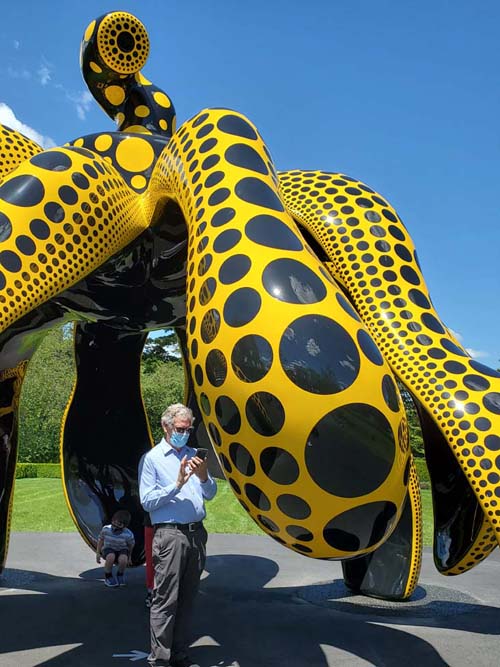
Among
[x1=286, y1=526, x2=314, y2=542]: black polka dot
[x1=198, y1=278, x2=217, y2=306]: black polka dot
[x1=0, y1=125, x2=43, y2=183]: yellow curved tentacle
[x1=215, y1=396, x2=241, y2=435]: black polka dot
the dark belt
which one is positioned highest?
[x1=0, y1=125, x2=43, y2=183]: yellow curved tentacle

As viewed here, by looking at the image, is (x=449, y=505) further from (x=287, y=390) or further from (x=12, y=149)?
(x=12, y=149)

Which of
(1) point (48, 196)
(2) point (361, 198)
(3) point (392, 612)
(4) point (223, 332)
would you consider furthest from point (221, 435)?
(3) point (392, 612)

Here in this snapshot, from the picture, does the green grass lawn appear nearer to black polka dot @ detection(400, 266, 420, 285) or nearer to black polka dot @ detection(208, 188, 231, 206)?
black polka dot @ detection(400, 266, 420, 285)

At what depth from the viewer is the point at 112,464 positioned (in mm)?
7980

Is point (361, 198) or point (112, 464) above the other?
point (361, 198)

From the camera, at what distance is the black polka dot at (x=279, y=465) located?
10.1 feet

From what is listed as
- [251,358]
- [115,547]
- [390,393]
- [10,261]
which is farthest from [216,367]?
[115,547]

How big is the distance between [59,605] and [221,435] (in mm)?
4156

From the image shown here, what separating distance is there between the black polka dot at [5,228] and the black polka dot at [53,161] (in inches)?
21.8

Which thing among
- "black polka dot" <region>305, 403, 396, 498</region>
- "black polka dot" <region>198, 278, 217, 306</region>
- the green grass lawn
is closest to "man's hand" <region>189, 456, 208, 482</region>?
"black polka dot" <region>198, 278, 217, 306</region>

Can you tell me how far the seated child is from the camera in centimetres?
732

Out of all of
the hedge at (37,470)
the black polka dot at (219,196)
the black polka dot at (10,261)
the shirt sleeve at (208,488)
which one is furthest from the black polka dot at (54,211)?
the hedge at (37,470)

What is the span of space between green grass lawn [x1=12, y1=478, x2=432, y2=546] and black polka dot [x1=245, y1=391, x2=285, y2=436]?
31.2ft

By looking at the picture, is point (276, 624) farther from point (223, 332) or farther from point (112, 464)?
point (223, 332)
